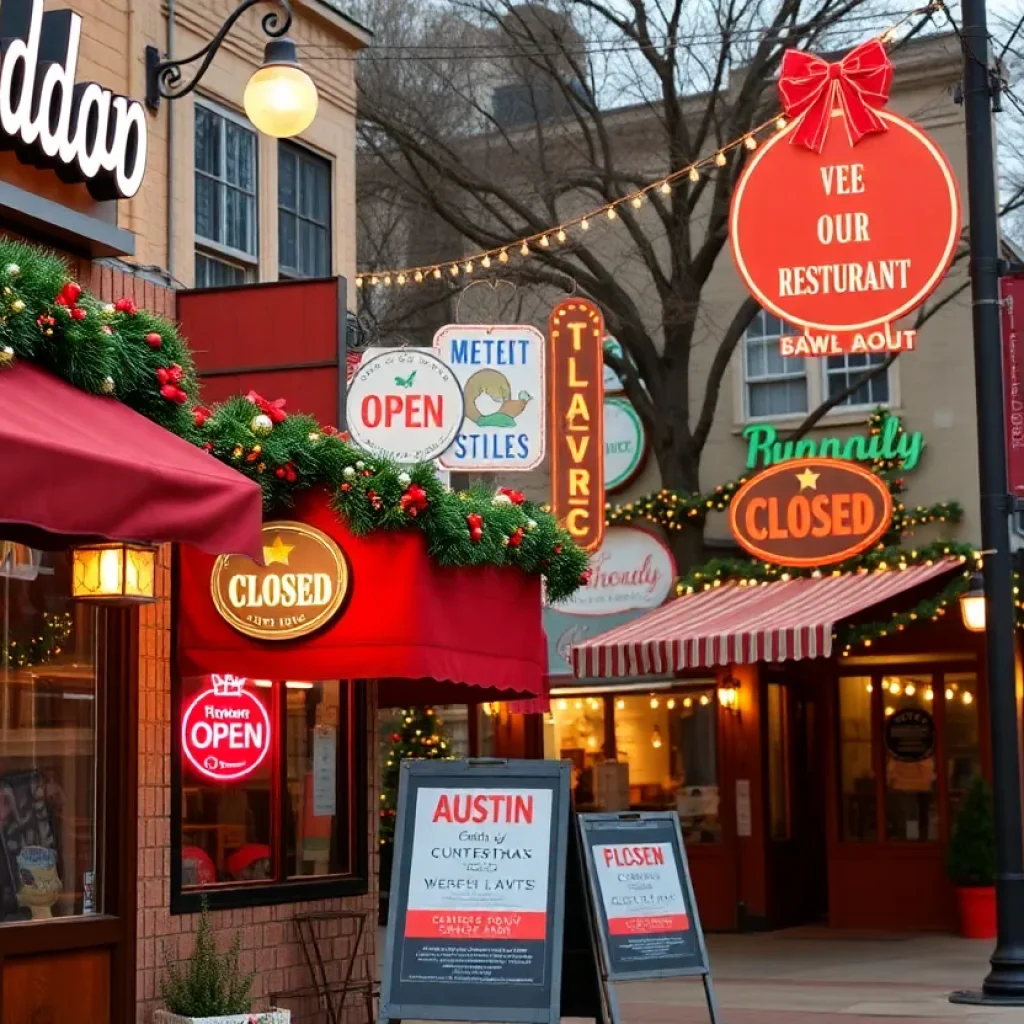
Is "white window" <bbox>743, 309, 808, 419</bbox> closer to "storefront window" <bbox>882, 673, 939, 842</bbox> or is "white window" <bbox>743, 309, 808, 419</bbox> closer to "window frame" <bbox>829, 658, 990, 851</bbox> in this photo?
"window frame" <bbox>829, 658, 990, 851</bbox>

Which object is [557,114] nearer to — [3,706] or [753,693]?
[753,693]

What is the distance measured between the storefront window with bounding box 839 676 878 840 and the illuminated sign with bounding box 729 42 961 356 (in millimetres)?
7749

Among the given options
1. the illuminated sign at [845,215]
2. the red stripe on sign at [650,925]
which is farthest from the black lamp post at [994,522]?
the red stripe on sign at [650,925]

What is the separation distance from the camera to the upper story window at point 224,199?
11.6m

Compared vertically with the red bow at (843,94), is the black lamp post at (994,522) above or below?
below

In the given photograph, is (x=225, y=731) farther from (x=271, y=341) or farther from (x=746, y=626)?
(x=746, y=626)

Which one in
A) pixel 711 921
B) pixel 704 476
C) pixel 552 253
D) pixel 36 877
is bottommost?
pixel 711 921

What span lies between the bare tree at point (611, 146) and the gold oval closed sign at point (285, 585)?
11.2 m

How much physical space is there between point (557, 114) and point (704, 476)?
481 centimetres

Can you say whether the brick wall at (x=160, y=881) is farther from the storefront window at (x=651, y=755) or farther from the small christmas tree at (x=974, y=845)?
the storefront window at (x=651, y=755)

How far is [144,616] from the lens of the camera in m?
9.74

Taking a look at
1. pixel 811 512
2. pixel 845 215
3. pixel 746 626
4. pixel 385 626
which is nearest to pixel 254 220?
pixel 385 626

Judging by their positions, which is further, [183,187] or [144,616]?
[183,187]

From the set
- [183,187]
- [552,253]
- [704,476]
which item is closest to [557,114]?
[552,253]
